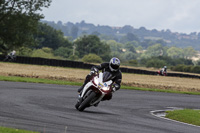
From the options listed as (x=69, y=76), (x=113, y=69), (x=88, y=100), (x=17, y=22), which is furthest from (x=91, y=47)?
(x=88, y=100)

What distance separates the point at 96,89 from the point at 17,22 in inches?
1404

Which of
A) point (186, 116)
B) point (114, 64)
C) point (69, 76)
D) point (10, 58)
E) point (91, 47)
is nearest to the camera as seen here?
point (114, 64)

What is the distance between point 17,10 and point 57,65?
25.0 feet

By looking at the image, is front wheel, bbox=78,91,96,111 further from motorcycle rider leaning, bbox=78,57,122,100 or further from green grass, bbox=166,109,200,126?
green grass, bbox=166,109,200,126

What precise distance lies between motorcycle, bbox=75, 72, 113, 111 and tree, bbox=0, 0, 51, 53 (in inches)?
1382

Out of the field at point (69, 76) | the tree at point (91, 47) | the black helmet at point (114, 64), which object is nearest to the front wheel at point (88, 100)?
the black helmet at point (114, 64)

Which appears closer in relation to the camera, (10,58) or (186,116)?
(186,116)

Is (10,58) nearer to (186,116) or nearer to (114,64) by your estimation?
(186,116)

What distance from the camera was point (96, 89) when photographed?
12469 millimetres

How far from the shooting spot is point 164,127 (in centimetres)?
1110

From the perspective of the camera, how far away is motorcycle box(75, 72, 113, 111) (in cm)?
1247

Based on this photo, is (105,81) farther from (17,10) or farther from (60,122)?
(17,10)

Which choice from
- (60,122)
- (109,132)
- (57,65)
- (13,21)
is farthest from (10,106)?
(13,21)

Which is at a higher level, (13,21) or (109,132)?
(13,21)
